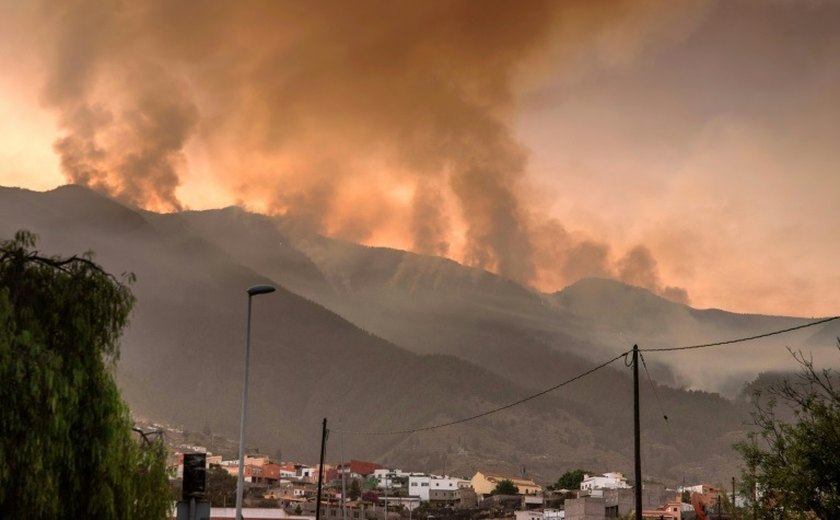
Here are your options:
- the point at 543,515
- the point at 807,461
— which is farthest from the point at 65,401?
the point at 543,515

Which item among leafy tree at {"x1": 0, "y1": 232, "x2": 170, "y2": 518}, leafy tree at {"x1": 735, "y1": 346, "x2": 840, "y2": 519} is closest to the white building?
leafy tree at {"x1": 735, "y1": 346, "x2": 840, "y2": 519}

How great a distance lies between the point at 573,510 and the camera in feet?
497

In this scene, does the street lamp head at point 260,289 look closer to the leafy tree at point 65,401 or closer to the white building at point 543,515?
the leafy tree at point 65,401

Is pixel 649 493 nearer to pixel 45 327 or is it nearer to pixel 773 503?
pixel 773 503

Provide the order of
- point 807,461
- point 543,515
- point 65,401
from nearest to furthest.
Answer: point 65,401, point 807,461, point 543,515

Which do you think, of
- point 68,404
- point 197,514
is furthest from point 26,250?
point 197,514

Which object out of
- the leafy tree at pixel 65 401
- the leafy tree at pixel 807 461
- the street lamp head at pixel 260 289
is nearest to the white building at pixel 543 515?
the leafy tree at pixel 807 461

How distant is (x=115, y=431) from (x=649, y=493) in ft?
545

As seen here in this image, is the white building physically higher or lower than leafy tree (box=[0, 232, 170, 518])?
lower

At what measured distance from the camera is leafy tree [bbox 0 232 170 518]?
25266 mm

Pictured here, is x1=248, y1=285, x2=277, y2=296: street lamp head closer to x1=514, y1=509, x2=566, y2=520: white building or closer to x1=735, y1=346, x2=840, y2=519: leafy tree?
x1=735, y1=346, x2=840, y2=519: leafy tree

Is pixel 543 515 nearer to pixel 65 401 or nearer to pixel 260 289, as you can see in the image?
pixel 260 289

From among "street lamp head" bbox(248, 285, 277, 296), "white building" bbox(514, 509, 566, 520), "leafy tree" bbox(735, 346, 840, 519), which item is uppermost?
"street lamp head" bbox(248, 285, 277, 296)

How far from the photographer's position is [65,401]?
2677 cm
